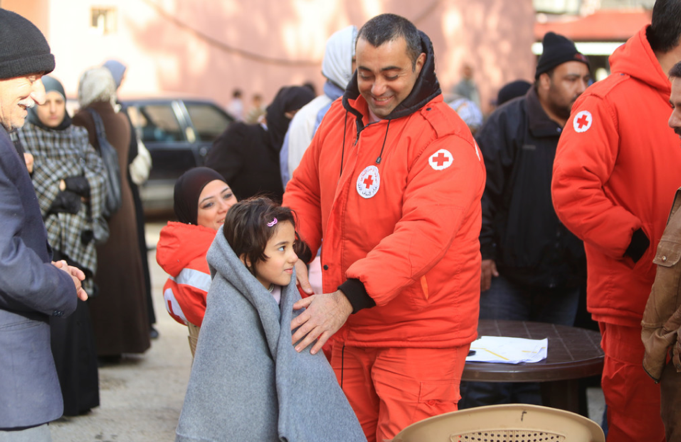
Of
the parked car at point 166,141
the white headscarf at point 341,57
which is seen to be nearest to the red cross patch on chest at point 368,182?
the white headscarf at point 341,57

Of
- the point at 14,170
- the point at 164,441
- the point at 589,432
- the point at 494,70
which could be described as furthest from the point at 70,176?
the point at 494,70

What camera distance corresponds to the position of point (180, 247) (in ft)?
10.3

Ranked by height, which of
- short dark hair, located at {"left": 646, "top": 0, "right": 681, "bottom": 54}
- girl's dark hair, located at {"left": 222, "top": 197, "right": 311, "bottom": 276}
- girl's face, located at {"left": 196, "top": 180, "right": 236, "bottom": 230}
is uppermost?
short dark hair, located at {"left": 646, "top": 0, "right": 681, "bottom": 54}

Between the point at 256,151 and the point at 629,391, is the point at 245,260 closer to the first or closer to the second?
the point at 629,391

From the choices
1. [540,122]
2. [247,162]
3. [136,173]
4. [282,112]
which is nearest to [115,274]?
[136,173]

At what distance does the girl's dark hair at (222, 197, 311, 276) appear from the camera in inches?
91.1

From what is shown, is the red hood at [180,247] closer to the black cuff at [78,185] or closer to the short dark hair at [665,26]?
the black cuff at [78,185]

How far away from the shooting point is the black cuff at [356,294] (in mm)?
2340

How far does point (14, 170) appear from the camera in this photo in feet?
7.59

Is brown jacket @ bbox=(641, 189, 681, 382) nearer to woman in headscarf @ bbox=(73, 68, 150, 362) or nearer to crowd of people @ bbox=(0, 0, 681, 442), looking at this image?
crowd of people @ bbox=(0, 0, 681, 442)

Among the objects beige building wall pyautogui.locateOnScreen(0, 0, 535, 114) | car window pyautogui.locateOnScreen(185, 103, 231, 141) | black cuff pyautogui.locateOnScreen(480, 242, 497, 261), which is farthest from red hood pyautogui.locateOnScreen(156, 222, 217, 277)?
beige building wall pyautogui.locateOnScreen(0, 0, 535, 114)

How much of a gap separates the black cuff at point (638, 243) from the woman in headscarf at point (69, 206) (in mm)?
3016

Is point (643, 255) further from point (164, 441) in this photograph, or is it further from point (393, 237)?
point (164, 441)

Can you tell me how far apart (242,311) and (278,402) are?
278 mm
